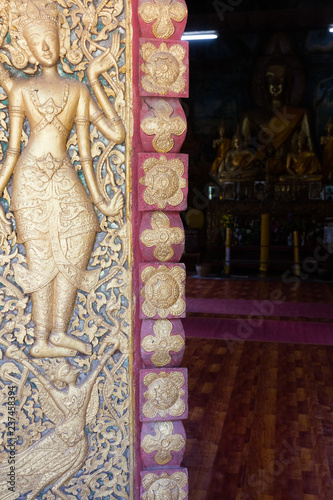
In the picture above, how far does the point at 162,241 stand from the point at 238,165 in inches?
310

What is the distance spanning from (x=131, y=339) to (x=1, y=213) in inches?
18.7

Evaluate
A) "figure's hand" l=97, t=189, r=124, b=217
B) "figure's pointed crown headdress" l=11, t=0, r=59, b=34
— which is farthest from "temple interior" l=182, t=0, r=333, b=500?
"figure's pointed crown headdress" l=11, t=0, r=59, b=34

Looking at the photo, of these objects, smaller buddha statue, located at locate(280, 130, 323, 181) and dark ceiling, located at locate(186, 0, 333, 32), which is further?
smaller buddha statue, located at locate(280, 130, 323, 181)

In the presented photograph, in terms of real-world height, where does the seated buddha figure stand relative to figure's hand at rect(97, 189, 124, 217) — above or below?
above

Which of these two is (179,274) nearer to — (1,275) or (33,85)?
(1,275)

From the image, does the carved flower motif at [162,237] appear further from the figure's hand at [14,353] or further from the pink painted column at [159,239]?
the figure's hand at [14,353]

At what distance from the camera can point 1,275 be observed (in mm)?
1419

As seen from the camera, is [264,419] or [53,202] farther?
[264,419]

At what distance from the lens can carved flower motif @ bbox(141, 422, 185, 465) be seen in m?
1.46

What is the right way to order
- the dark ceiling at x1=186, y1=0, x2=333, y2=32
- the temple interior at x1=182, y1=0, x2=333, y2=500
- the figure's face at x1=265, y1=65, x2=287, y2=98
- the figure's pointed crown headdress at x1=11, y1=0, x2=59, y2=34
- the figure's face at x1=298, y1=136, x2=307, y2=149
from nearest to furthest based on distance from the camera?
the figure's pointed crown headdress at x1=11, y1=0, x2=59, y2=34 → the temple interior at x1=182, y1=0, x2=333, y2=500 → the dark ceiling at x1=186, y1=0, x2=333, y2=32 → the figure's face at x1=298, y1=136, x2=307, y2=149 → the figure's face at x1=265, y1=65, x2=287, y2=98

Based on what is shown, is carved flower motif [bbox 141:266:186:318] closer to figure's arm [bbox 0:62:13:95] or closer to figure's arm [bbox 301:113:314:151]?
figure's arm [bbox 0:62:13:95]

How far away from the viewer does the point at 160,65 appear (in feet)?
4.55

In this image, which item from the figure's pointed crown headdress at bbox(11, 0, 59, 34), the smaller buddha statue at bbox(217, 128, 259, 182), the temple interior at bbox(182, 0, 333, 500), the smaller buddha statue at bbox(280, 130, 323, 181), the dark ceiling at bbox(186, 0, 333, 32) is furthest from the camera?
the smaller buddha statue at bbox(217, 128, 259, 182)

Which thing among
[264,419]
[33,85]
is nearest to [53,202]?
[33,85]
